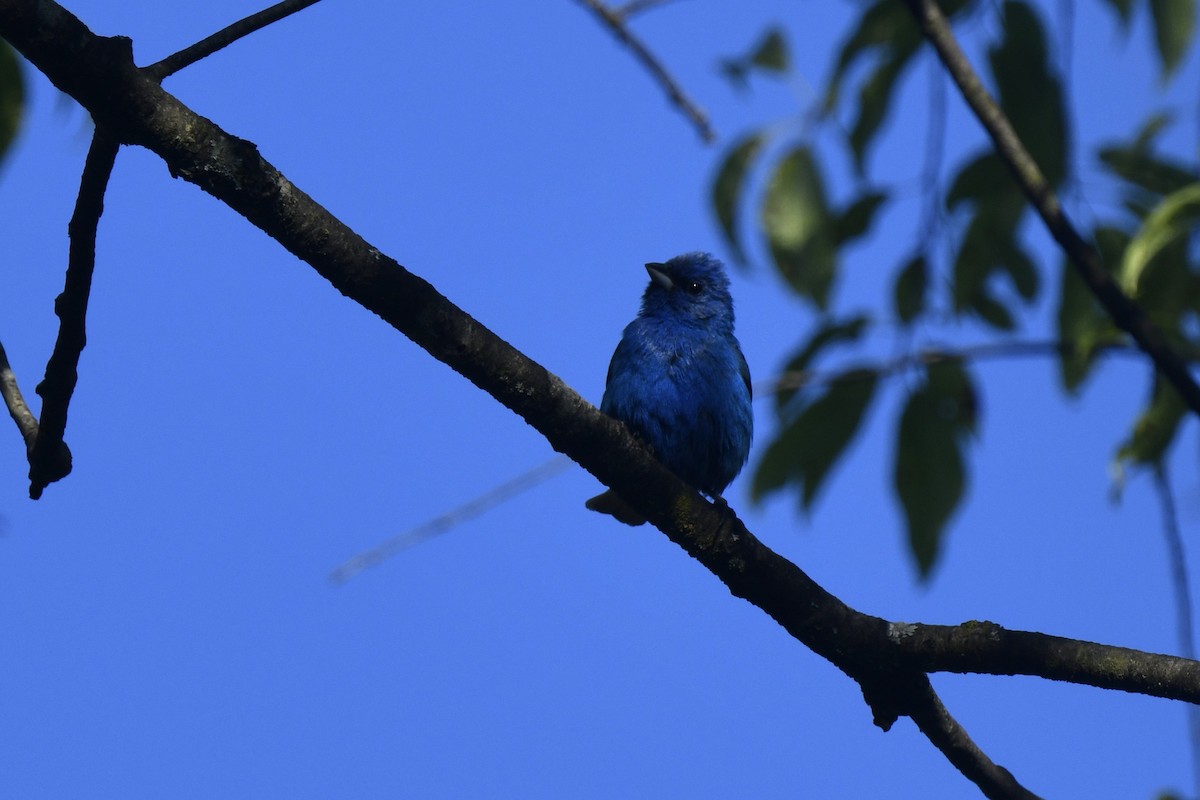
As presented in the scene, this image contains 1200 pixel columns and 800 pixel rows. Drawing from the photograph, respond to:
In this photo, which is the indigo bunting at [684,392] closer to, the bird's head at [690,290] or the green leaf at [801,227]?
the bird's head at [690,290]

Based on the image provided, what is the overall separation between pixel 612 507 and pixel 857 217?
240cm

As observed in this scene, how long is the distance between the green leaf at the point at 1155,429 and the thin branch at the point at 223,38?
8.43 ft

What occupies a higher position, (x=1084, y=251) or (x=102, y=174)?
(x=1084, y=251)

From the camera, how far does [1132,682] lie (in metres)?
3.63

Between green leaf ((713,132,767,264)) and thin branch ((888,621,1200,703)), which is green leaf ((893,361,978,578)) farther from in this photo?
green leaf ((713,132,767,264))

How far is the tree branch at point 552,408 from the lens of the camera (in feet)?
10.5

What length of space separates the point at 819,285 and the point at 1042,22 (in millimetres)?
1215

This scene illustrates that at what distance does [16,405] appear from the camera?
148 inches

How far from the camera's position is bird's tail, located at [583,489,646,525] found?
22.4 ft

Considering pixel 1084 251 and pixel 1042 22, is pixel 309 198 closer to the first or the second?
pixel 1084 251

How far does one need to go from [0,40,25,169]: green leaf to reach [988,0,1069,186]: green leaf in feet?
10.1

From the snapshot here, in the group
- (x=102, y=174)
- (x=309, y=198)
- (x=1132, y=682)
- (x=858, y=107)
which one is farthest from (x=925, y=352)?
(x=102, y=174)

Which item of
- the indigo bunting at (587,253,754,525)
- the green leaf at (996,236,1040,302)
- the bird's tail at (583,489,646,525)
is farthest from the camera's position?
the bird's tail at (583,489,646,525)

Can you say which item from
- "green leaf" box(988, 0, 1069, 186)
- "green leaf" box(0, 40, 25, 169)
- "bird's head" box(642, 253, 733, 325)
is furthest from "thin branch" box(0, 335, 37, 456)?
"bird's head" box(642, 253, 733, 325)
